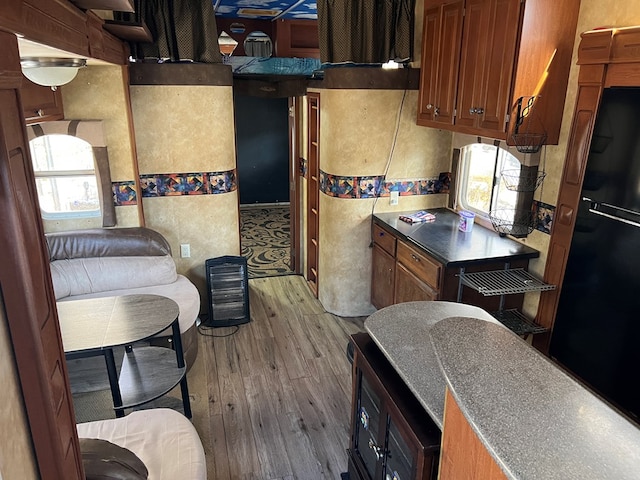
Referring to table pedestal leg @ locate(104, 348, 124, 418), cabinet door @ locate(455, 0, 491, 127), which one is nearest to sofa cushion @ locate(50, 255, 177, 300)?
table pedestal leg @ locate(104, 348, 124, 418)

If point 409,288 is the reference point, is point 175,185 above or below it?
above

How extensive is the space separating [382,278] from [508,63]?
2061 mm

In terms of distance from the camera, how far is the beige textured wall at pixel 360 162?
402cm

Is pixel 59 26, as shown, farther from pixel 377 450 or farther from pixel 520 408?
pixel 377 450

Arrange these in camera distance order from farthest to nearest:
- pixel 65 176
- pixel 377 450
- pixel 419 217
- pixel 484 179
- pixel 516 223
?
1. pixel 419 217
2. pixel 484 179
3. pixel 65 176
4. pixel 516 223
5. pixel 377 450

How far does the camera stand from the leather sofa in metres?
3.48

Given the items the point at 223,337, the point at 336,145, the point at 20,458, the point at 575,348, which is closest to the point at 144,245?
the point at 223,337

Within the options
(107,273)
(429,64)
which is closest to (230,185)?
(107,273)

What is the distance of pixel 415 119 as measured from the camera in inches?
161

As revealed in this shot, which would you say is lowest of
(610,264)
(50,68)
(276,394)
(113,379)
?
(276,394)

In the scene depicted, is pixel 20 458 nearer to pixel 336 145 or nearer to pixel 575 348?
pixel 575 348

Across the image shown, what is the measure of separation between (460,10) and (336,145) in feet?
4.65

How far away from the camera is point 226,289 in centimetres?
421

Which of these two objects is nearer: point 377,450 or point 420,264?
point 377,450
